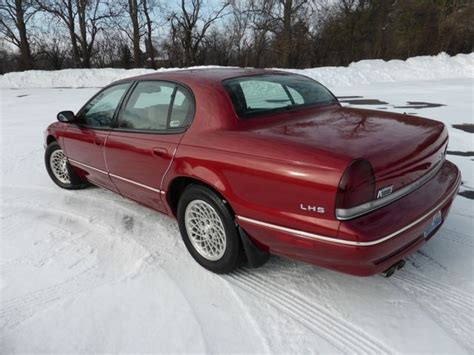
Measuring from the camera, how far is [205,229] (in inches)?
114

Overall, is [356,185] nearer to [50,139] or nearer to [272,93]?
[272,93]

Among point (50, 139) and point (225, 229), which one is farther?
point (50, 139)

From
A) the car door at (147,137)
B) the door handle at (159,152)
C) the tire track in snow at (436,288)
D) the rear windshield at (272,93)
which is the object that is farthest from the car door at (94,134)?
the tire track in snow at (436,288)

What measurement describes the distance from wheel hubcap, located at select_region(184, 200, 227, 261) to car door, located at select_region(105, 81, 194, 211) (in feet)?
1.21

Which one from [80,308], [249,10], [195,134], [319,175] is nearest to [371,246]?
[319,175]

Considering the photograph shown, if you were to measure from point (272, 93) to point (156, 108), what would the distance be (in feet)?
3.25

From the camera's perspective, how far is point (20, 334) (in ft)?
7.64

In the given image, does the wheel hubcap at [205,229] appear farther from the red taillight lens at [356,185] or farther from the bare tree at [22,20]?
the bare tree at [22,20]

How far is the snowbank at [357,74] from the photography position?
1584cm

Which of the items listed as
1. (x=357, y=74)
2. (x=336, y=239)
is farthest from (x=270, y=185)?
(x=357, y=74)

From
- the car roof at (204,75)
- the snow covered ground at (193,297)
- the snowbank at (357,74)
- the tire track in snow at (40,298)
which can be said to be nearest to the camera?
the snow covered ground at (193,297)

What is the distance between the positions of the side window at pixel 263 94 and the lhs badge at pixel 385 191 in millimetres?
1158

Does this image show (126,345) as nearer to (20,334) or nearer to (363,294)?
(20,334)

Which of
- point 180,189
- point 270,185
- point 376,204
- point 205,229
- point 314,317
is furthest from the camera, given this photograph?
point 180,189
